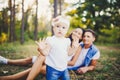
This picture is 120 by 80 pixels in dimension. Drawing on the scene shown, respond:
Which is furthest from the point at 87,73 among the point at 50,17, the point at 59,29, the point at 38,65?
the point at 50,17

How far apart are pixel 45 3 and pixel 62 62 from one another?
117cm

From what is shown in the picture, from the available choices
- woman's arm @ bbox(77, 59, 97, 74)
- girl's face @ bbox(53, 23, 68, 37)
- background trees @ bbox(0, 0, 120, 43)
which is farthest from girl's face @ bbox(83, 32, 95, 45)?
girl's face @ bbox(53, 23, 68, 37)

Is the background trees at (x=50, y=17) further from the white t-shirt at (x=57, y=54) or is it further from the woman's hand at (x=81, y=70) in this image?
the white t-shirt at (x=57, y=54)

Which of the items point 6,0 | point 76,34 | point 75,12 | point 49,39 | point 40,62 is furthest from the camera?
point 75,12

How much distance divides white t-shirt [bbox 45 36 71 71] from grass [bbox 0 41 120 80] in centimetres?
47

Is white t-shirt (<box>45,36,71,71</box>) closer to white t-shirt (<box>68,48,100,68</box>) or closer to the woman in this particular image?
the woman

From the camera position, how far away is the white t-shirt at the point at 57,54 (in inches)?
106

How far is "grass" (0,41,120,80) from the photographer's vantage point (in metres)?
3.21

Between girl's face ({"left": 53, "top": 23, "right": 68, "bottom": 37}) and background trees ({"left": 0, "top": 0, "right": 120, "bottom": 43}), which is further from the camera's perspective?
background trees ({"left": 0, "top": 0, "right": 120, "bottom": 43})

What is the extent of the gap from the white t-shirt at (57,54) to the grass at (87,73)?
473mm

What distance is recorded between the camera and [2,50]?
11.0 feet

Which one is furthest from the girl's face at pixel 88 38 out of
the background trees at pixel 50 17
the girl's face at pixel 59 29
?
the girl's face at pixel 59 29

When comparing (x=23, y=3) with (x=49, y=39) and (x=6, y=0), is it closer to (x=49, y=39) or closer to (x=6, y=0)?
(x=6, y=0)

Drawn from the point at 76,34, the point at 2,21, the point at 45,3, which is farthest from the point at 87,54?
the point at 2,21
